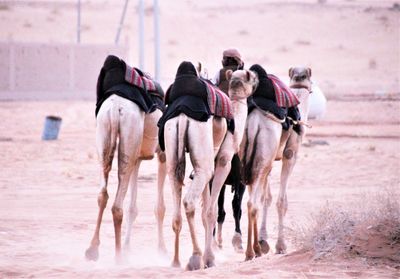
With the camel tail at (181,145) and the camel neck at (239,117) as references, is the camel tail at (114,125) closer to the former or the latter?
the camel tail at (181,145)

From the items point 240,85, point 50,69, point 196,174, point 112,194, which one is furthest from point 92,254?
point 50,69

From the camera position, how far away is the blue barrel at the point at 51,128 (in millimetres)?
26188

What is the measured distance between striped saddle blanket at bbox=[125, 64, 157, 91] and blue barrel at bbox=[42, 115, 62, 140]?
48.4 ft

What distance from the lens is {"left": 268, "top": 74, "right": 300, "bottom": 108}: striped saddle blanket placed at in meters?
11.9

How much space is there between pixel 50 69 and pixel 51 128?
13.5 meters

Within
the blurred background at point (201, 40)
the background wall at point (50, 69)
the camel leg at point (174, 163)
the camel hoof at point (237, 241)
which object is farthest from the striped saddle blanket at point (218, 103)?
the background wall at point (50, 69)

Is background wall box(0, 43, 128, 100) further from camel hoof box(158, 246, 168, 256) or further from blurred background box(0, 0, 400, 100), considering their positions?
camel hoof box(158, 246, 168, 256)

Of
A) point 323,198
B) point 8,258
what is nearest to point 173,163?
point 8,258

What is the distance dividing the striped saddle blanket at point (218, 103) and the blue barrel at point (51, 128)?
621 inches

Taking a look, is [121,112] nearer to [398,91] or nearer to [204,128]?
[204,128]

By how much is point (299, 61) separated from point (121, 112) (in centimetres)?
4738

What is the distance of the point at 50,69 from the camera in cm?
3944

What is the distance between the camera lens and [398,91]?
4119cm

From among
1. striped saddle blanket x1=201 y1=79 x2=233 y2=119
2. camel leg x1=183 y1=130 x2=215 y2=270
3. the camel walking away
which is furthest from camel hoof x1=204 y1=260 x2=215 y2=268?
striped saddle blanket x1=201 y1=79 x2=233 y2=119
